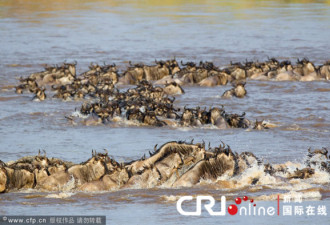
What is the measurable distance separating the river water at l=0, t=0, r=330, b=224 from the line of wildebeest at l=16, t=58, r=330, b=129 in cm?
37

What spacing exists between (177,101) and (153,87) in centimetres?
83

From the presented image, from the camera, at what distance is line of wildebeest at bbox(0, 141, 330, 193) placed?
1026 centimetres

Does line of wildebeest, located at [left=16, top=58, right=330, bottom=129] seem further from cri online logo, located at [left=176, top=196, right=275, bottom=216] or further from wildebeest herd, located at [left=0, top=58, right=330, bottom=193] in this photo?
cri online logo, located at [left=176, top=196, right=275, bottom=216]

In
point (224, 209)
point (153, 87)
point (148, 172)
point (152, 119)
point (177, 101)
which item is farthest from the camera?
point (153, 87)

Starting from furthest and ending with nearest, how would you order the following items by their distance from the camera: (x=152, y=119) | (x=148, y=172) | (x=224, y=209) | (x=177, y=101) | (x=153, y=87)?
1. (x=153, y=87)
2. (x=177, y=101)
3. (x=152, y=119)
4. (x=148, y=172)
5. (x=224, y=209)

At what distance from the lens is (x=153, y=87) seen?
61.4ft

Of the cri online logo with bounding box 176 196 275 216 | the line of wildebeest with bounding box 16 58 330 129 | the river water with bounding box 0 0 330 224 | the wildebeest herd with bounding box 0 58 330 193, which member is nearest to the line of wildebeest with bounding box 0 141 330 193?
the wildebeest herd with bounding box 0 58 330 193

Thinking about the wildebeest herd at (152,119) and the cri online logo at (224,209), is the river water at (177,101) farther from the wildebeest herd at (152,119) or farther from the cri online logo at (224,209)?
the wildebeest herd at (152,119)

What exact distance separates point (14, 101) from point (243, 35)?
1530cm

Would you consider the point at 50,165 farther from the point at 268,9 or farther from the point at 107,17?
the point at 268,9

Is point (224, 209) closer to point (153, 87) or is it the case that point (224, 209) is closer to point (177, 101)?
point (177, 101)

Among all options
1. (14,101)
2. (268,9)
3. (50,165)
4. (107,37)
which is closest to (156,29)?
(107,37)

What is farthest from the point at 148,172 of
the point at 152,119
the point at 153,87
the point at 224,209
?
the point at 153,87

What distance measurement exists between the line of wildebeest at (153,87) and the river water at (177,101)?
1.22 ft
